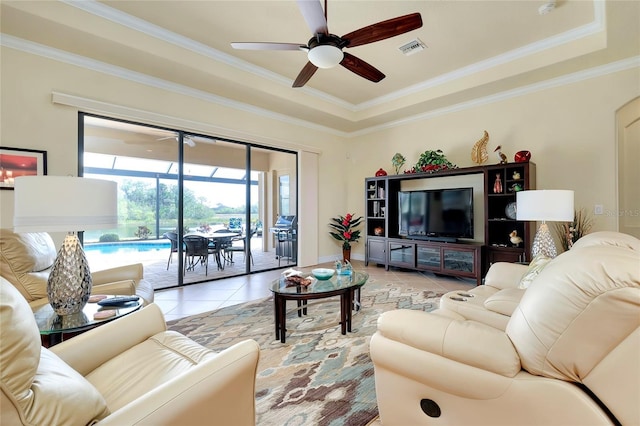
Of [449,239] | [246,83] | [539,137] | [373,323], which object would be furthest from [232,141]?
[539,137]

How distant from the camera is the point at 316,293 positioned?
7.79ft

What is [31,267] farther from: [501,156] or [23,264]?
[501,156]

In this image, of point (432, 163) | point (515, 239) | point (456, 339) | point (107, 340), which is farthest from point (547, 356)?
point (432, 163)

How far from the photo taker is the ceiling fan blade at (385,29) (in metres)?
2.14

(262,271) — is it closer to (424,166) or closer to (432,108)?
(424,166)

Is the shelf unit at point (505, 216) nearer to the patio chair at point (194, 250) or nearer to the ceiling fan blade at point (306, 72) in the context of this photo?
the ceiling fan blade at point (306, 72)

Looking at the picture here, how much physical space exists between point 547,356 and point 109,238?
17.0 feet

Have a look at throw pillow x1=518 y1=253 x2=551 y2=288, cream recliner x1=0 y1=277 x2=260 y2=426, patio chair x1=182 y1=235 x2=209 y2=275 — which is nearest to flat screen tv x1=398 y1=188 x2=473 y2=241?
throw pillow x1=518 y1=253 x2=551 y2=288

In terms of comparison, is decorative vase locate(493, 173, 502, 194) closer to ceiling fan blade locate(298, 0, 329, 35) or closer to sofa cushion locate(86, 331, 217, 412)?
ceiling fan blade locate(298, 0, 329, 35)

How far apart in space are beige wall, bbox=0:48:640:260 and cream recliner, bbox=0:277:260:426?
2.94m

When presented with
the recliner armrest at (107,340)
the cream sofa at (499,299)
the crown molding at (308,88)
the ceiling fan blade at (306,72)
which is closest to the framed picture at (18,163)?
the crown molding at (308,88)

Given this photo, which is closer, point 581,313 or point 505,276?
point 581,313

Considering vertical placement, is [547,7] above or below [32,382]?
above

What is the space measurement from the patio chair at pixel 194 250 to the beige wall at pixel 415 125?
67.7 inches
